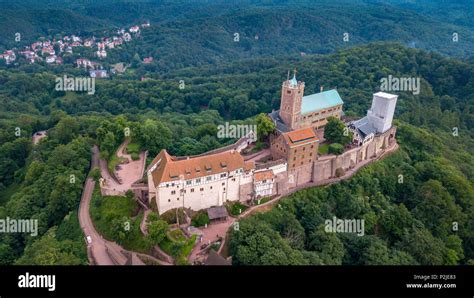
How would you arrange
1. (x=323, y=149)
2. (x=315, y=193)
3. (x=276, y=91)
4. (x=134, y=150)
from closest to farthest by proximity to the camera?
(x=315, y=193) < (x=323, y=149) < (x=134, y=150) < (x=276, y=91)

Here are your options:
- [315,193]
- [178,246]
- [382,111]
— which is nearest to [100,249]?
[178,246]

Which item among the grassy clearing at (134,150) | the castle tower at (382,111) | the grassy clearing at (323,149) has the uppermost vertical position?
the castle tower at (382,111)

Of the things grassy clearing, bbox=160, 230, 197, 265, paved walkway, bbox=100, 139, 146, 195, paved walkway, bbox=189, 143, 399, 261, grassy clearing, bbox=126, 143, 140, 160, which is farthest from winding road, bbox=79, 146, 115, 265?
paved walkway, bbox=189, 143, 399, 261

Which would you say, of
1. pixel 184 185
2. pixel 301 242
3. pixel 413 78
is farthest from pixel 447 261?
pixel 413 78

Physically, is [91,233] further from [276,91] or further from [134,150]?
[276,91]

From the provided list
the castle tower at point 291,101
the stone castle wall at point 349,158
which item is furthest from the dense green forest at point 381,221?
the castle tower at point 291,101

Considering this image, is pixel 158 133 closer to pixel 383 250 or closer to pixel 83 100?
pixel 383 250

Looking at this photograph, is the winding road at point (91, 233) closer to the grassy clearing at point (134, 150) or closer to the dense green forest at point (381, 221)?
the grassy clearing at point (134, 150)
